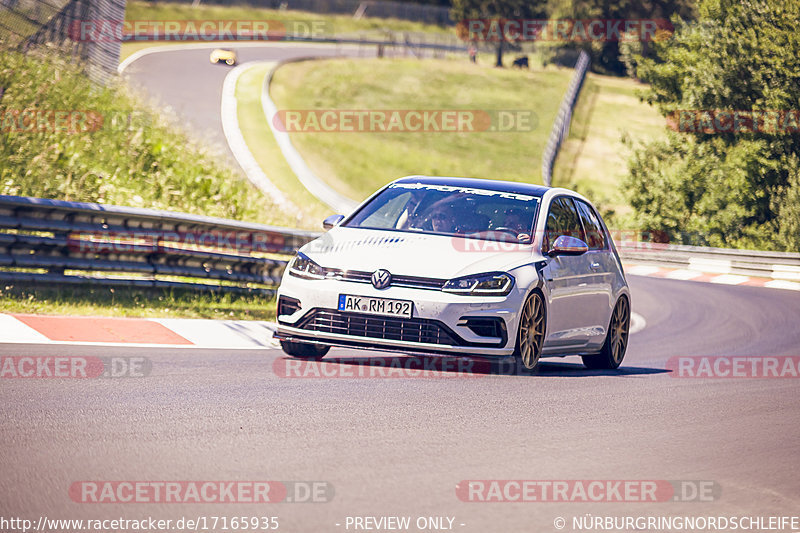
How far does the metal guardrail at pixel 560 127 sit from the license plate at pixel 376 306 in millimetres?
39469

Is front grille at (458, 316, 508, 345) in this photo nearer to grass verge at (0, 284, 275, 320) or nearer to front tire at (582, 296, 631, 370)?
front tire at (582, 296, 631, 370)

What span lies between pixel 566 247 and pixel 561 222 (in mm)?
818

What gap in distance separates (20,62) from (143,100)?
164 inches

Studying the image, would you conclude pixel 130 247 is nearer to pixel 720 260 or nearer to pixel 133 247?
pixel 133 247

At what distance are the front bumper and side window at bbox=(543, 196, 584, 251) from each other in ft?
4.03

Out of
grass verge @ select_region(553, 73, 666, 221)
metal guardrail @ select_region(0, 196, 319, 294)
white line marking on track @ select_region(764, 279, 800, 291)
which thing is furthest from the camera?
grass verge @ select_region(553, 73, 666, 221)

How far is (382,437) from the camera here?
6301 millimetres

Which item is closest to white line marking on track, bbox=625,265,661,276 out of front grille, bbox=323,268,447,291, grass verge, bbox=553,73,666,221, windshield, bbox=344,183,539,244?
grass verge, bbox=553,73,666,221

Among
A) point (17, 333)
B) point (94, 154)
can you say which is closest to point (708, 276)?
point (94, 154)

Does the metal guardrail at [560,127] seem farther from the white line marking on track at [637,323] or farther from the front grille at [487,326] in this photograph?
the front grille at [487,326]

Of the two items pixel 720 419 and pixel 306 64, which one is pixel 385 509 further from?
pixel 306 64

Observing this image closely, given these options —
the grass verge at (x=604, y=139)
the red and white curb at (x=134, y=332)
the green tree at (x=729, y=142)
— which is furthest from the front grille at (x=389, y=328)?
the grass verge at (x=604, y=139)

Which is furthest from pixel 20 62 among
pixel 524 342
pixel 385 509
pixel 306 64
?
pixel 306 64

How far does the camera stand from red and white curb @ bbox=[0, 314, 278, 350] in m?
9.76
